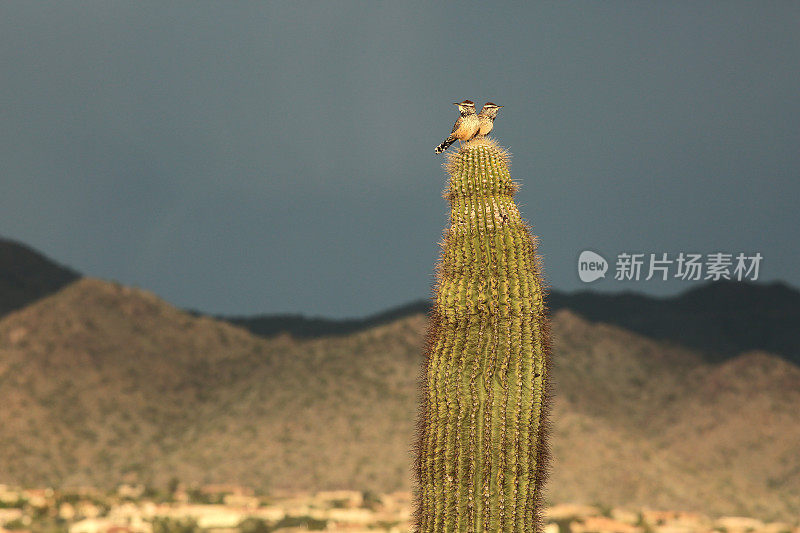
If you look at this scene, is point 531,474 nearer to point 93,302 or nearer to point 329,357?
point 329,357

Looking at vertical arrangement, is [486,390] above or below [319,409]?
below

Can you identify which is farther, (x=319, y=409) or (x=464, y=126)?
(x=319, y=409)

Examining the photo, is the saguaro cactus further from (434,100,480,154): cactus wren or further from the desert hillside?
the desert hillside

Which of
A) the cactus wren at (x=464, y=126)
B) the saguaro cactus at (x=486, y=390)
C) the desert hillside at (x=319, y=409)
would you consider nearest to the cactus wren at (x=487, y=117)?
the cactus wren at (x=464, y=126)

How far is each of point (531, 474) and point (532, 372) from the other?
2.81ft

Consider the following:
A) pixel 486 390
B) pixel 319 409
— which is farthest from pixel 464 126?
pixel 319 409

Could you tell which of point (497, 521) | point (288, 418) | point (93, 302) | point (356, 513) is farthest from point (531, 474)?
point (93, 302)

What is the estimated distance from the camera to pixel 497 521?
843 cm

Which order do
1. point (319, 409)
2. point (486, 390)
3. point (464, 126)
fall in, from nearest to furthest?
1. point (486, 390)
2. point (464, 126)
3. point (319, 409)

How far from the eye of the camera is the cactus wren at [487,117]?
30.3ft

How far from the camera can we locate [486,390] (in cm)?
839

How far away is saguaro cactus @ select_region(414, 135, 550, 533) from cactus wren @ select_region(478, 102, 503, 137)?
2.87 ft

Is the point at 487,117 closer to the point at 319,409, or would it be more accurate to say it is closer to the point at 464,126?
the point at 464,126

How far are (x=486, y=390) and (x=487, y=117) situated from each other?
8.32ft
